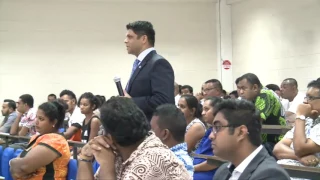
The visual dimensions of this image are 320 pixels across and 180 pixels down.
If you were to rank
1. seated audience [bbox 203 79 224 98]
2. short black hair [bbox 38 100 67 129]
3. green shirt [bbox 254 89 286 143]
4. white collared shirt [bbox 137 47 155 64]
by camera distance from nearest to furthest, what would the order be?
white collared shirt [bbox 137 47 155 64], short black hair [bbox 38 100 67 129], green shirt [bbox 254 89 286 143], seated audience [bbox 203 79 224 98]

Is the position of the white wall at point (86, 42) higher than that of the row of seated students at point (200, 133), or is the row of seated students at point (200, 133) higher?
the white wall at point (86, 42)

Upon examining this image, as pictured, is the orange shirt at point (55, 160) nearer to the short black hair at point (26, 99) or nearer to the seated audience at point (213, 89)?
the seated audience at point (213, 89)

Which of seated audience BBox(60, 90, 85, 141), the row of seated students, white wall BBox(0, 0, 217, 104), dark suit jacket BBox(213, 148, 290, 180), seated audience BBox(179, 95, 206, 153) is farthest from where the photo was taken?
white wall BBox(0, 0, 217, 104)

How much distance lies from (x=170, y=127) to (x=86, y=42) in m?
7.45

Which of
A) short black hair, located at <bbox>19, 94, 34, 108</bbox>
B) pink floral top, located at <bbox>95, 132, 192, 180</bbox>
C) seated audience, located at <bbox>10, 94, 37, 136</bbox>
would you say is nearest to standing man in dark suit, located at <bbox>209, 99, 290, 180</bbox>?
pink floral top, located at <bbox>95, 132, 192, 180</bbox>

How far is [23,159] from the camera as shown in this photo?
297cm

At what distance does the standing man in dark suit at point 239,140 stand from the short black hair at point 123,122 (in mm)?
311

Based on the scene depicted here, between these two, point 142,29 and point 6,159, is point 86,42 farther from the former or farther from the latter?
point 142,29

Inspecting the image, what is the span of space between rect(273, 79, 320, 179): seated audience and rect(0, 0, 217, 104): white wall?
22.6ft

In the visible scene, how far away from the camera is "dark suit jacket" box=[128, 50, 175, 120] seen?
2.48m

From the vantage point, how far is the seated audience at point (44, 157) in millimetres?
2979

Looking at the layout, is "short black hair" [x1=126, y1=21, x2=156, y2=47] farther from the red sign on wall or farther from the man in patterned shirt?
the red sign on wall

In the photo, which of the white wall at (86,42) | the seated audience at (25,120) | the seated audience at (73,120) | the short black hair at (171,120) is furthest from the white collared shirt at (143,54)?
the white wall at (86,42)

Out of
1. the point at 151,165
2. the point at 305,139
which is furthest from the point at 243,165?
the point at 305,139
